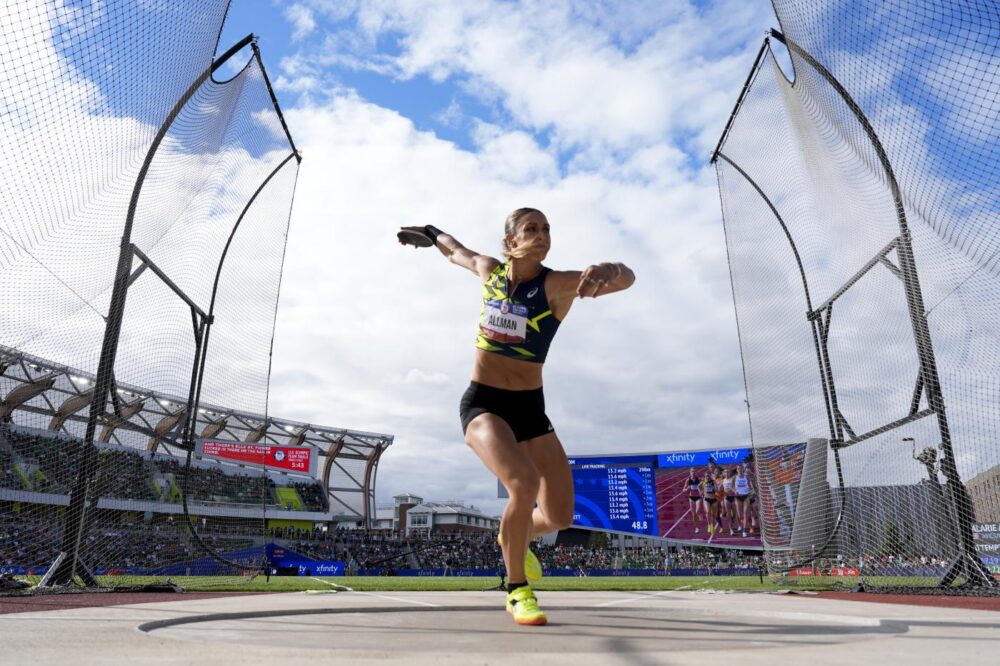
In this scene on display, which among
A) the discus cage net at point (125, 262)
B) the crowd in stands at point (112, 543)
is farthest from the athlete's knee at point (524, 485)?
the crowd in stands at point (112, 543)

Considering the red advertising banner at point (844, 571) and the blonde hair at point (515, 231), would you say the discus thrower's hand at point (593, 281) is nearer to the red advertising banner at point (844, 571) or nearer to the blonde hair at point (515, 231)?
the blonde hair at point (515, 231)

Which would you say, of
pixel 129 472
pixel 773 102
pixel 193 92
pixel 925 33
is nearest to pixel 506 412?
pixel 925 33

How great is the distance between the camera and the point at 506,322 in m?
4.12

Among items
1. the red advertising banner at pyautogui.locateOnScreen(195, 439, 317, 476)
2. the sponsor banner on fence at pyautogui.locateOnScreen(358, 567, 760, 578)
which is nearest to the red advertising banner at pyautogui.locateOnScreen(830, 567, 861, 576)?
the sponsor banner on fence at pyautogui.locateOnScreen(358, 567, 760, 578)

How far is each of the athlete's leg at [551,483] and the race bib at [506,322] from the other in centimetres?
71

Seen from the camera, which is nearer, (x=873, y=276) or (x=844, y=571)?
(x=873, y=276)

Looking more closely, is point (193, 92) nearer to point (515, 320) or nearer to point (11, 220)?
point (11, 220)

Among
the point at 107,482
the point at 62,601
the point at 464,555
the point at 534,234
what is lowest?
the point at 464,555

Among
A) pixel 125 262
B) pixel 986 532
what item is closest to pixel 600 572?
pixel 986 532

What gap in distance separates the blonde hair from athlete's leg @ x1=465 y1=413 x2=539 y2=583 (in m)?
1.09

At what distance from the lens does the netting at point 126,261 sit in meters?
4.85

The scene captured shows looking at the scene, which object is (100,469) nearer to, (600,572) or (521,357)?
(521,357)

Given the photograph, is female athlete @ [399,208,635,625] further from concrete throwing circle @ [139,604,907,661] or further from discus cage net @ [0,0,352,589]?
discus cage net @ [0,0,352,589]

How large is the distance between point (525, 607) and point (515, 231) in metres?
2.27
